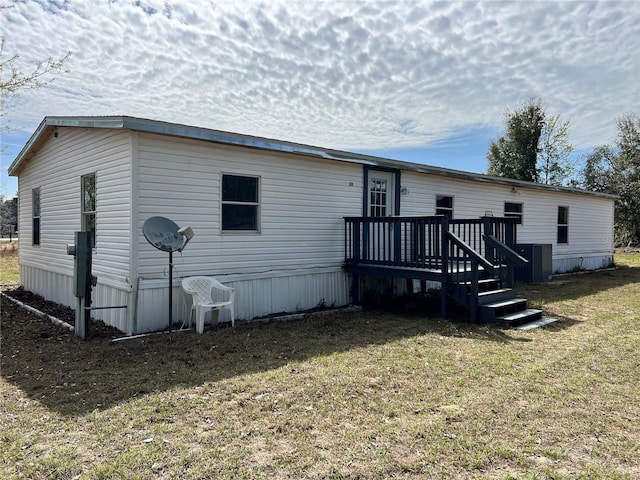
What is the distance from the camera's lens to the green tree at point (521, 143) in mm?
26375

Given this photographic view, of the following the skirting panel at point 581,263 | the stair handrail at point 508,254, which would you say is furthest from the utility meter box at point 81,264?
the skirting panel at point 581,263

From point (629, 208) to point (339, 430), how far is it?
28004 mm

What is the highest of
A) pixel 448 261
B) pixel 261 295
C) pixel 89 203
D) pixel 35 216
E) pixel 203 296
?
pixel 89 203

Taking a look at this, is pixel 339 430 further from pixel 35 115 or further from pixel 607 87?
pixel 607 87

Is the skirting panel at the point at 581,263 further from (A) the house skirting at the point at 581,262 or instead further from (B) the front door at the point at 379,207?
(B) the front door at the point at 379,207

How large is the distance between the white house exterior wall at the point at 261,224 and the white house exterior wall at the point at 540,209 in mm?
2179

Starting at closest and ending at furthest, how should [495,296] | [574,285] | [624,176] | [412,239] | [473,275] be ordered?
[473,275]
[495,296]
[412,239]
[574,285]
[624,176]

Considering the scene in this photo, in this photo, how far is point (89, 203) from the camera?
24.1 feet

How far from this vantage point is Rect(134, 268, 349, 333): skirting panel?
6055mm

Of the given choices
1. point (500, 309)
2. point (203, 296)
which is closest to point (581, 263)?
point (500, 309)

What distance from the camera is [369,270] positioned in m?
8.00

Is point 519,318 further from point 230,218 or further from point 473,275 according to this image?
point 230,218

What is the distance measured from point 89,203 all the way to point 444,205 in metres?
7.97

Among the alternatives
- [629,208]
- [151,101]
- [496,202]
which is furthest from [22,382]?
[629,208]
